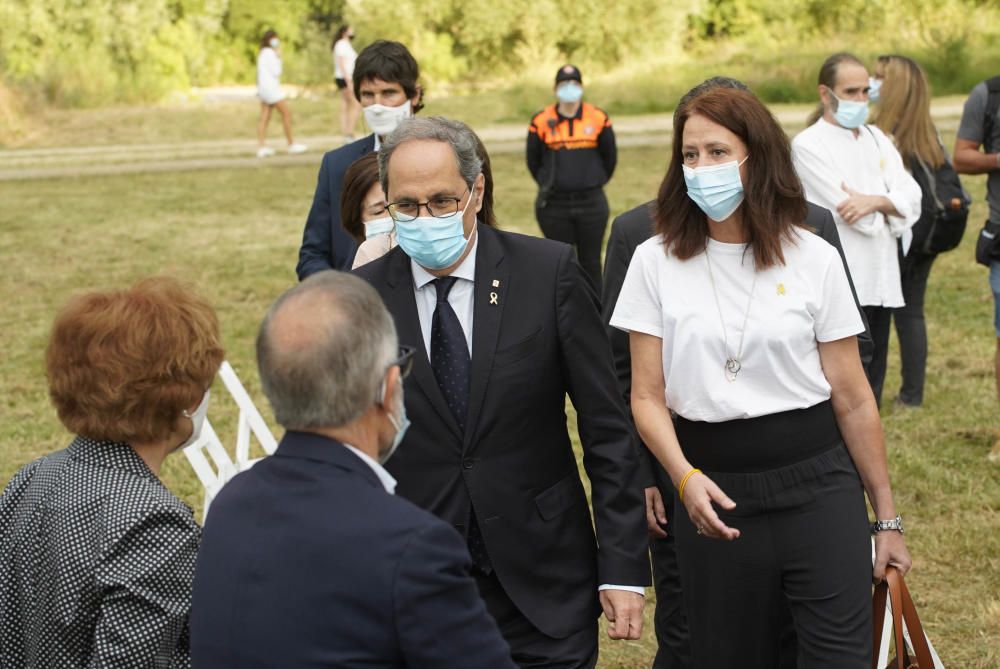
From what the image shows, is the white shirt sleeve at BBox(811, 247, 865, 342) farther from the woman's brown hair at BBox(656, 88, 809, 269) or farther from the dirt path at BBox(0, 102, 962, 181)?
the dirt path at BBox(0, 102, 962, 181)

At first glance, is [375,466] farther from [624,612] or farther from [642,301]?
[642,301]

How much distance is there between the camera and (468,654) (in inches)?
86.9

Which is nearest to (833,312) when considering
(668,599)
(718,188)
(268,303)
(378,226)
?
(718,188)

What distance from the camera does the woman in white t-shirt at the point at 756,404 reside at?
3.44 m

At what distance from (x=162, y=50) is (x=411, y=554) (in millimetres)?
43404

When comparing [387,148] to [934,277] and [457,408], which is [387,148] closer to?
[457,408]

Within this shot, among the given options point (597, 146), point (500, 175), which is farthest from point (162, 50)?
→ point (597, 146)

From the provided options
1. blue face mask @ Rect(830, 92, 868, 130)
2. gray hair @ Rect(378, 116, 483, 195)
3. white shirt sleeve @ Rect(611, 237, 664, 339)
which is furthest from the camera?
blue face mask @ Rect(830, 92, 868, 130)

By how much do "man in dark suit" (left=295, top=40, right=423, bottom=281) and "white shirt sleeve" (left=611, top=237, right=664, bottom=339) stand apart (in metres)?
1.74

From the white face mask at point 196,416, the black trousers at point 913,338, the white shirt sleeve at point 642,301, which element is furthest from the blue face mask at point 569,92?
the white face mask at point 196,416

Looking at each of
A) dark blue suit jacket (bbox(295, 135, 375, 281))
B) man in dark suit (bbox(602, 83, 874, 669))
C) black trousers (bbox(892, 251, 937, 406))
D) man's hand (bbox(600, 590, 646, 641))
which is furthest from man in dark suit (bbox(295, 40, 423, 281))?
black trousers (bbox(892, 251, 937, 406))

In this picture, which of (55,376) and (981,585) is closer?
(55,376)

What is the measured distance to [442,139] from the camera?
336cm

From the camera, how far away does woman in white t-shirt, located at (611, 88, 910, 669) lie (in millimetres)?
3438
